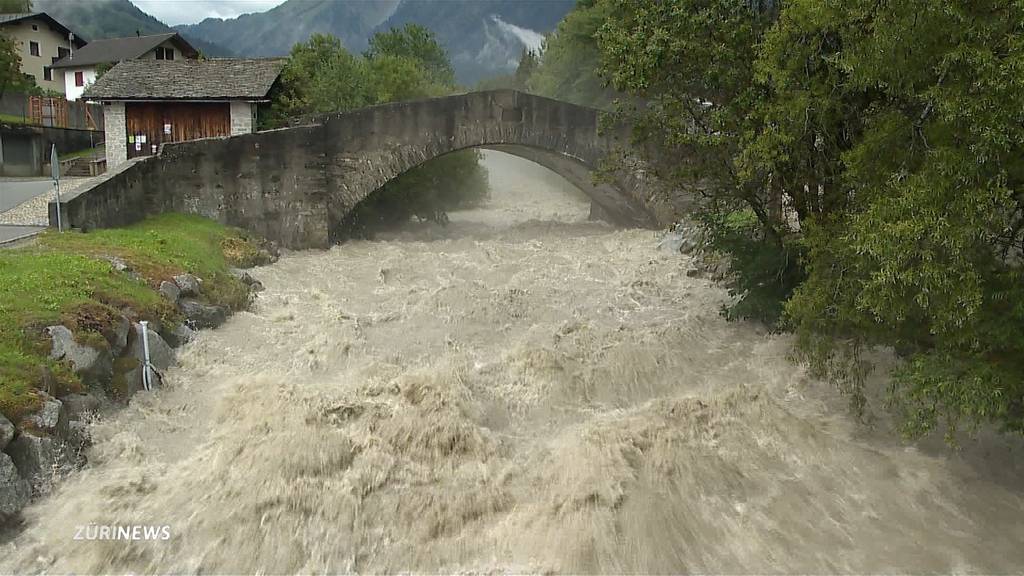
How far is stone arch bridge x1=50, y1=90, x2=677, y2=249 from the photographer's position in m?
20.9

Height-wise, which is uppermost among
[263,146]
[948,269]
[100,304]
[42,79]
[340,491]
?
[42,79]

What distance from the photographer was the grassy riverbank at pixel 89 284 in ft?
32.9

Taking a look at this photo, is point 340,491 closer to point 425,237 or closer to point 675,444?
point 675,444

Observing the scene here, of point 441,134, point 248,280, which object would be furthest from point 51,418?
point 441,134

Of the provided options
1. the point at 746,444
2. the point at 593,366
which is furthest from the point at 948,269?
the point at 593,366

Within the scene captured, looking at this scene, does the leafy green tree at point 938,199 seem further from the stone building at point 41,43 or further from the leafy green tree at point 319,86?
the stone building at point 41,43

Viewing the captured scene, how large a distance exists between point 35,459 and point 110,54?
150 ft

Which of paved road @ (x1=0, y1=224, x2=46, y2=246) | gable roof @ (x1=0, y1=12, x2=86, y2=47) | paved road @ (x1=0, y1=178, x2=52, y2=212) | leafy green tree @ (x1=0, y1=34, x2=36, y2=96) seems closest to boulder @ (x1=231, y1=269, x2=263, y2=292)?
paved road @ (x1=0, y1=224, x2=46, y2=246)

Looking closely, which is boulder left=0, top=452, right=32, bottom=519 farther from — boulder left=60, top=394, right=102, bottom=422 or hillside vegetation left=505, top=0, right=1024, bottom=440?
hillside vegetation left=505, top=0, right=1024, bottom=440

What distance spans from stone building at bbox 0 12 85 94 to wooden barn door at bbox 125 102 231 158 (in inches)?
1152

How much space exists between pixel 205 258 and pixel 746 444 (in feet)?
39.7

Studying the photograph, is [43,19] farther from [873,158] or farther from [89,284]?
[873,158]

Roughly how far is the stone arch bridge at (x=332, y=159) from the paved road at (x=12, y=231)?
193 centimetres

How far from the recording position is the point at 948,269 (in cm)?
709
